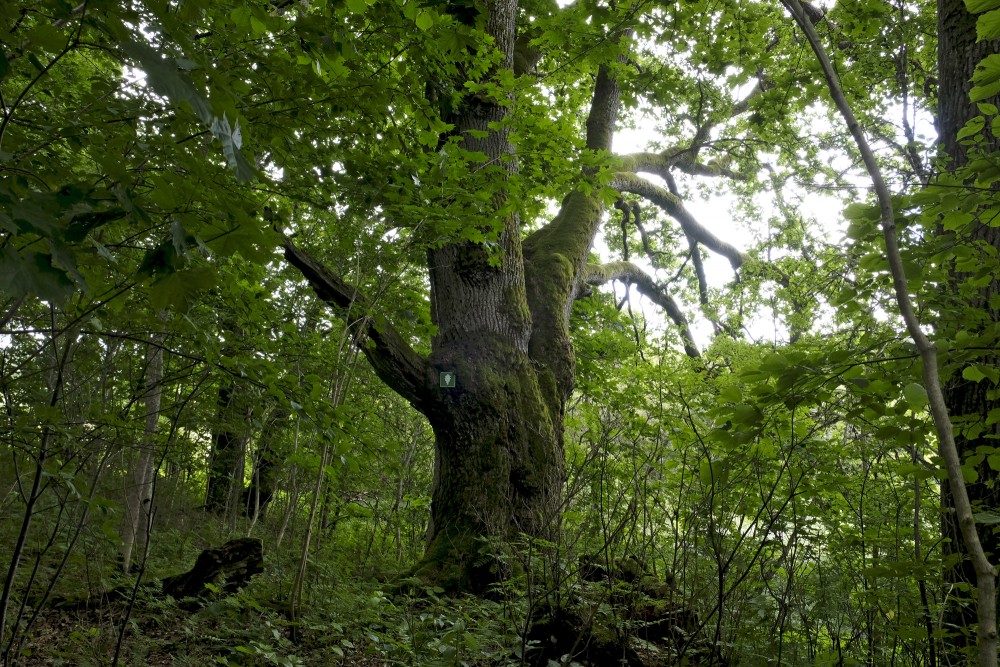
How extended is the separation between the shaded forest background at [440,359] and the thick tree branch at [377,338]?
30 millimetres

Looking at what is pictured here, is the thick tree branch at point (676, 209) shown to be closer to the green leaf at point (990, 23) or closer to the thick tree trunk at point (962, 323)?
the thick tree trunk at point (962, 323)

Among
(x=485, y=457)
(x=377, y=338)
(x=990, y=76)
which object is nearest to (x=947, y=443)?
(x=990, y=76)

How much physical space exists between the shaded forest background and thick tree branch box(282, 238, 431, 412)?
3 cm

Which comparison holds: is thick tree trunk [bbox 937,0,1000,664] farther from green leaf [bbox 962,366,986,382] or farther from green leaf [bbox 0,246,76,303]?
green leaf [bbox 0,246,76,303]

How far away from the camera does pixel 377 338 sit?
5039 millimetres

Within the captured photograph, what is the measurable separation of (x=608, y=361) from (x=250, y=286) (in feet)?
17.8

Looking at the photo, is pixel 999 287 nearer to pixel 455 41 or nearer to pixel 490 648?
pixel 455 41

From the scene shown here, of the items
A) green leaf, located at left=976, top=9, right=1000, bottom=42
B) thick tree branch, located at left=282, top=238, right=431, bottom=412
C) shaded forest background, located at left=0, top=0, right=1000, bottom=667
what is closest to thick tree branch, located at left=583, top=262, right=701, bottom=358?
shaded forest background, located at left=0, top=0, right=1000, bottom=667

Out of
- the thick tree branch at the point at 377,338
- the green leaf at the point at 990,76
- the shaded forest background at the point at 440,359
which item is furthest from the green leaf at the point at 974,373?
the thick tree branch at the point at 377,338

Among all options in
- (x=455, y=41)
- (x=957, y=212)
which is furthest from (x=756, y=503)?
(x=455, y=41)

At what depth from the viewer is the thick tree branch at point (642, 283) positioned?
9234 millimetres

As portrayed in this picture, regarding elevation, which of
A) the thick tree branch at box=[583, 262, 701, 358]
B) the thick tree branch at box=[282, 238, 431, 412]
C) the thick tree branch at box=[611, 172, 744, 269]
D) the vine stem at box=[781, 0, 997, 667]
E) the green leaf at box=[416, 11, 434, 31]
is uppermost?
the thick tree branch at box=[611, 172, 744, 269]

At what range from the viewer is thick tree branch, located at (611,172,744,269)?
8845 millimetres

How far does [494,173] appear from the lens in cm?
484
